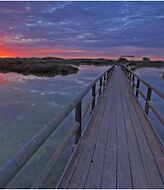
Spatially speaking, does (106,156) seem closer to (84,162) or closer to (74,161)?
(84,162)

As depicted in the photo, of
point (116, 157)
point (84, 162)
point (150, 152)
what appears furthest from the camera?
point (150, 152)

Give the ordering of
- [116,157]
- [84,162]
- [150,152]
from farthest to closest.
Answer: [150,152] < [116,157] < [84,162]

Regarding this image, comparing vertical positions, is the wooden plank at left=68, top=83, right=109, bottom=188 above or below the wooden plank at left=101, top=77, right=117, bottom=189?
above

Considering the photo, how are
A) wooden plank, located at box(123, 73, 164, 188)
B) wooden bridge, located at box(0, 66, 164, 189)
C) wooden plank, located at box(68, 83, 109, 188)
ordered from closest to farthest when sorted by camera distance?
wooden bridge, located at box(0, 66, 164, 189), wooden plank, located at box(68, 83, 109, 188), wooden plank, located at box(123, 73, 164, 188)

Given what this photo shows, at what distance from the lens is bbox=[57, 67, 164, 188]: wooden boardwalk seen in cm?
307

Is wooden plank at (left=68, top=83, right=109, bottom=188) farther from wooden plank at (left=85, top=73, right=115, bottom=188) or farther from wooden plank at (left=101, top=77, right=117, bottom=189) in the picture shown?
wooden plank at (left=101, top=77, right=117, bottom=189)

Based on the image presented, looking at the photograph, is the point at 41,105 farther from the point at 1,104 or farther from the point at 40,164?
the point at 40,164

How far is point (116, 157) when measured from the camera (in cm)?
386

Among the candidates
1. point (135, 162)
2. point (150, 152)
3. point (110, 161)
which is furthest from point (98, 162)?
point (150, 152)

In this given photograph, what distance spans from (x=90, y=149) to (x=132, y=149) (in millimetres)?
857

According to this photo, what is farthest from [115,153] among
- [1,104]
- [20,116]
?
[1,104]

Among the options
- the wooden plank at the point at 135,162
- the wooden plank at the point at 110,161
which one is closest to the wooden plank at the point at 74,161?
the wooden plank at the point at 110,161

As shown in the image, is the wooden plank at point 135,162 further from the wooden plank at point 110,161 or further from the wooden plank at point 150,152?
the wooden plank at point 110,161

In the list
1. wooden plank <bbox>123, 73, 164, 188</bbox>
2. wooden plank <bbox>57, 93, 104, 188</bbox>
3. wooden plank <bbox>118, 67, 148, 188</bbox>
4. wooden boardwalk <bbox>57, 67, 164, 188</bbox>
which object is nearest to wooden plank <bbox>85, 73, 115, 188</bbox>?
wooden boardwalk <bbox>57, 67, 164, 188</bbox>
